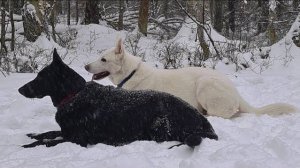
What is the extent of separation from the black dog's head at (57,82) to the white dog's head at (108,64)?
59.4 inches

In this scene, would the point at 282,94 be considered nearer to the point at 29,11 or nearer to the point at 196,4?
the point at 196,4

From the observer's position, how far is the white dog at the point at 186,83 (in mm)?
5945

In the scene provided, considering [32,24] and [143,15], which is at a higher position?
[143,15]

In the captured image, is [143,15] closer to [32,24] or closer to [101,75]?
[32,24]

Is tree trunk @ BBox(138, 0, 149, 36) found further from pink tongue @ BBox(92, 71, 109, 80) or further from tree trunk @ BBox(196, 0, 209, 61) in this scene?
pink tongue @ BBox(92, 71, 109, 80)

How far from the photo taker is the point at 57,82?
4.92m

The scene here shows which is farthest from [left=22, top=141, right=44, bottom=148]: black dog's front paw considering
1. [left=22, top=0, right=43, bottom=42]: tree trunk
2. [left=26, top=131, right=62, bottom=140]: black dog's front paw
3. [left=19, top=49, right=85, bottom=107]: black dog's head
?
[left=22, top=0, right=43, bottom=42]: tree trunk

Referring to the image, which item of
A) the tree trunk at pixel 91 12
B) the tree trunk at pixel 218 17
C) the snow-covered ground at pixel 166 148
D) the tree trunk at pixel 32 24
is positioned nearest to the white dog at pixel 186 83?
the snow-covered ground at pixel 166 148

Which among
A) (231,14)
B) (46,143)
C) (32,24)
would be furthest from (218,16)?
(46,143)

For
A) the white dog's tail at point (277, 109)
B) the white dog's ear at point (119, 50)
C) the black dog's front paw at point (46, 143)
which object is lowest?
the black dog's front paw at point (46, 143)

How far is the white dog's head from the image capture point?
638 cm

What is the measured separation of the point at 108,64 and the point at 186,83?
1.17m

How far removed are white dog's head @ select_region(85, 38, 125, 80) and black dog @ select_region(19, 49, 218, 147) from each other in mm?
1511

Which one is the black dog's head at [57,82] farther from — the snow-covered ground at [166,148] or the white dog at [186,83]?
the white dog at [186,83]
